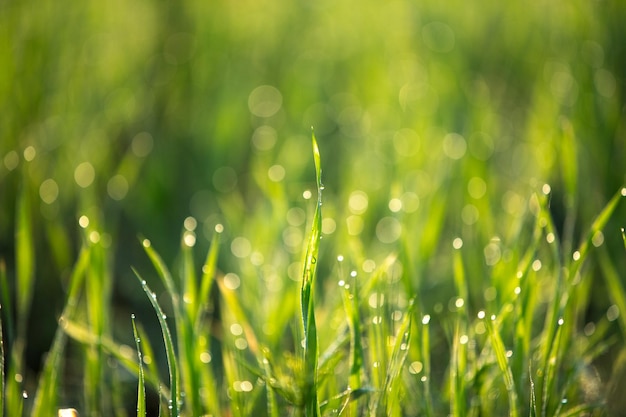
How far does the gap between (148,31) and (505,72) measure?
35.5 inches

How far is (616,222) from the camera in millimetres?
1031

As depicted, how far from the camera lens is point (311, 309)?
627 mm

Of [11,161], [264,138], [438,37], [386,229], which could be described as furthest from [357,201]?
[438,37]

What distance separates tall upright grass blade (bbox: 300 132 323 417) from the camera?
62 centimetres

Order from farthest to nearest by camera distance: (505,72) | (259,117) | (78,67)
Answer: (505,72) → (259,117) → (78,67)

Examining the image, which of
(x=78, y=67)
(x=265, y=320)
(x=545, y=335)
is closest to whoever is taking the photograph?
(x=545, y=335)

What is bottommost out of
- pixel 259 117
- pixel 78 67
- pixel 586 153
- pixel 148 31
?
pixel 586 153

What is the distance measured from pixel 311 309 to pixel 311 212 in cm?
26

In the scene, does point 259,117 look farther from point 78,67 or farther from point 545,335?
point 545,335

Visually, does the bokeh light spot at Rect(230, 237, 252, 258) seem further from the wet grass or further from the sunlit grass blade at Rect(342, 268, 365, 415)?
the sunlit grass blade at Rect(342, 268, 365, 415)

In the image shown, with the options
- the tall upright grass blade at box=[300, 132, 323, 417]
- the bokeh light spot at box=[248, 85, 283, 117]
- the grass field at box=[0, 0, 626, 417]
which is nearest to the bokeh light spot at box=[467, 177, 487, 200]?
the grass field at box=[0, 0, 626, 417]

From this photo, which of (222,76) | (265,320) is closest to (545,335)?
(265,320)

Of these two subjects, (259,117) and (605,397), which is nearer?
(605,397)

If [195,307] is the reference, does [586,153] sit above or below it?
above
